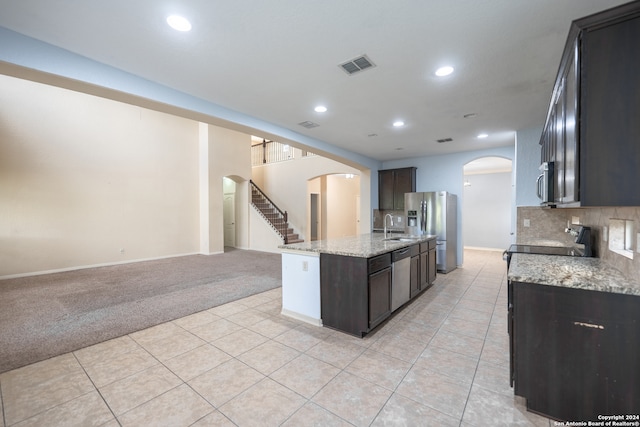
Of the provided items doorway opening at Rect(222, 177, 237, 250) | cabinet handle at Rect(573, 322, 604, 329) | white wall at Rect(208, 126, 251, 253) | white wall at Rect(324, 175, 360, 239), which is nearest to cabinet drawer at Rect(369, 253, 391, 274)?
cabinet handle at Rect(573, 322, 604, 329)

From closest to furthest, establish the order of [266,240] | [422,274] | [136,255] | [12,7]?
[12,7]
[422,274]
[136,255]
[266,240]

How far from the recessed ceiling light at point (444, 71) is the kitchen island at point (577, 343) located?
6.77 ft

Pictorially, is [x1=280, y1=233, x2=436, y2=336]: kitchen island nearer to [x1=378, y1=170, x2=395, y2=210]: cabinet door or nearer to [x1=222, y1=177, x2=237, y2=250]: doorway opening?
[x1=378, y1=170, x2=395, y2=210]: cabinet door

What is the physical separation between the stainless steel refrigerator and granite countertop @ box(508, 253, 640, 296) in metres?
3.36

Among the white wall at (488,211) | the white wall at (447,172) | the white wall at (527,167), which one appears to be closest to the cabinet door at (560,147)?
the white wall at (527,167)

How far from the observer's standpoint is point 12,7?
1903mm

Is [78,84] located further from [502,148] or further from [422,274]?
[502,148]

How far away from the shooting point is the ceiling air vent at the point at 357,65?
101 inches

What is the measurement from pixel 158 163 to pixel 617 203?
8921 millimetres

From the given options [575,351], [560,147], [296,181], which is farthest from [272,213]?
[575,351]

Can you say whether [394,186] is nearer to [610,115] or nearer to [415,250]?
[415,250]

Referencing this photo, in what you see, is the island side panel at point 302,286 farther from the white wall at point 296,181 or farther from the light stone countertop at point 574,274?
the white wall at point 296,181

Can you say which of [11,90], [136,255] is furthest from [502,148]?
[11,90]

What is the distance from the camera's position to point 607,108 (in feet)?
4.72
